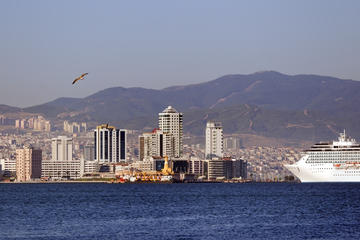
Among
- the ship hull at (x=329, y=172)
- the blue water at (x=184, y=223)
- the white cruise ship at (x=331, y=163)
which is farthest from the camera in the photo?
the white cruise ship at (x=331, y=163)

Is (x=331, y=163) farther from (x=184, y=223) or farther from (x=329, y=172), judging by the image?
(x=184, y=223)

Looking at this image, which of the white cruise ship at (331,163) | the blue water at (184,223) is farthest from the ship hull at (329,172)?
the blue water at (184,223)

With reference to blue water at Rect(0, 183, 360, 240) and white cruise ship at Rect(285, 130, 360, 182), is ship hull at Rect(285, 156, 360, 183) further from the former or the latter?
blue water at Rect(0, 183, 360, 240)

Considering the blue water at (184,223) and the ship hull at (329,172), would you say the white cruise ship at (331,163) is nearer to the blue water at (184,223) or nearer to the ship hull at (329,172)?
the ship hull at (329,172)

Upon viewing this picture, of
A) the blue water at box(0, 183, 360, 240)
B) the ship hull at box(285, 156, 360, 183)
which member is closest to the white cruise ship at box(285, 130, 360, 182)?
the ship hull at box(285, 156, 360, 183)

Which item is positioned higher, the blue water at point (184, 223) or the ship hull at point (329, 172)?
the ship hull at point (329, 172)

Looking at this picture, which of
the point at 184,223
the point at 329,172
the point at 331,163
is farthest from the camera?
the point at 331,163

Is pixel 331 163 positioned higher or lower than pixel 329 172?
higher

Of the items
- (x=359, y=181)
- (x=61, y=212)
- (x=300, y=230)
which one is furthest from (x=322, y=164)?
(x=300, y=230)

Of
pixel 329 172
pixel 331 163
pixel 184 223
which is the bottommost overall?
pixel 184 223

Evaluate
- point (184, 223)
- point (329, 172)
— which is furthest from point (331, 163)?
point (184, 223)
